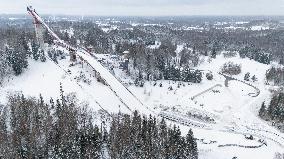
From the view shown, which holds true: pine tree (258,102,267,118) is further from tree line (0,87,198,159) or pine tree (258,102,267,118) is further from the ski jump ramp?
tree line (0,87,198,159)

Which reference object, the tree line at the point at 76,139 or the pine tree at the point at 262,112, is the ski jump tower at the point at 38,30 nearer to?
the tree line at the point at 76,139

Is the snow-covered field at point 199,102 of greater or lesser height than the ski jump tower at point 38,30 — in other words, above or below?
below

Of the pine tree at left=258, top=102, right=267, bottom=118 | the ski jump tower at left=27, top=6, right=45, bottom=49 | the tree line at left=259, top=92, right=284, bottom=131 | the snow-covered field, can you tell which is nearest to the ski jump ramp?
the snow-covered field

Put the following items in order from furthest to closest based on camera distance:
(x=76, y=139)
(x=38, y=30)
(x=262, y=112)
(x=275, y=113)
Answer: (x=38, y=30) < (x=262, y=112) < (x=275, y=113) < (x=76, y=139)

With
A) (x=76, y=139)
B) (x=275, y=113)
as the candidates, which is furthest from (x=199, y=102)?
(x=76, y=139)

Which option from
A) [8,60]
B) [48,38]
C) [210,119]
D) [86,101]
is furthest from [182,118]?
[48,38]

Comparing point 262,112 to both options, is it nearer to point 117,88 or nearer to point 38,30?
point 117,88

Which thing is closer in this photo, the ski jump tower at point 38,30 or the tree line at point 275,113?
the tree line at point 275,113

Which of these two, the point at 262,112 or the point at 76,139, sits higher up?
the point at 76,139

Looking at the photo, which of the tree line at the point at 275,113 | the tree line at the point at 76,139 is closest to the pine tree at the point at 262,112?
the tree line at the point at 275,113
